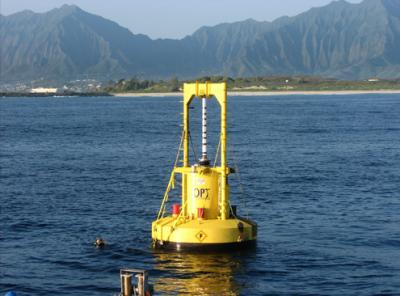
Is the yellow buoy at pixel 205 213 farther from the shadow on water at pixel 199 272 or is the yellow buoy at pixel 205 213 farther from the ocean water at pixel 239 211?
the ocean water at pixel 239 211

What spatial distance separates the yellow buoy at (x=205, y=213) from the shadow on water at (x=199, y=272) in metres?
0.50

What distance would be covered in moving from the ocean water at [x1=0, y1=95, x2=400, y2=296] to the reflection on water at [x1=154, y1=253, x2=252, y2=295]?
0.14 ft

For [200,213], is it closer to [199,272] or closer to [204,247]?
[204,247]

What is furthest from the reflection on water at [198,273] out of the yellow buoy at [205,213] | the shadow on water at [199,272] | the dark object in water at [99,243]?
the dark object in water at [99,243]

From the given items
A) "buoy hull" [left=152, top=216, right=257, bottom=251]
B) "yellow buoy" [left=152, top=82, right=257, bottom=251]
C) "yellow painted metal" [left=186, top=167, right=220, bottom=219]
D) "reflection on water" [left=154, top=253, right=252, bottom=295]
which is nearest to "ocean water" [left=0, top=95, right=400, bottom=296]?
"reflection on water" [left=154, top=253, right=252, bottom=295]

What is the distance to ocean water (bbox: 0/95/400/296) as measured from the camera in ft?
112

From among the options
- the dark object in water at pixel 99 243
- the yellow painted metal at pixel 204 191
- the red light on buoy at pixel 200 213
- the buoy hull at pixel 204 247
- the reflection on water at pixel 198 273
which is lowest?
the reflection on water at pixel 198 273

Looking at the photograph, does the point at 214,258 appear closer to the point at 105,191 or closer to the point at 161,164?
the point at 105,191

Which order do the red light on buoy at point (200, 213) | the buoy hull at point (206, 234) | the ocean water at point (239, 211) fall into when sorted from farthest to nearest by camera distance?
the red light on buoy at point (200, 213), the buoy hull at point (206, 234), the ocean water at point (239, 211)

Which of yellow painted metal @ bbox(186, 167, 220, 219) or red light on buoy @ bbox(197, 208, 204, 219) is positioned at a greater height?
yellow painted metal @ bbox(186, 167, 220, 219)

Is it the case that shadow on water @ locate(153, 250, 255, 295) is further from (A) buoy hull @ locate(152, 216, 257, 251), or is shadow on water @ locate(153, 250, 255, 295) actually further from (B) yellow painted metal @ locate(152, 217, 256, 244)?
(B) yellow painted metal @ locate(152, 217, 256, 244)

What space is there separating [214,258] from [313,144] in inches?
2315

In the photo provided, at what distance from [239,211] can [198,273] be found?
45.8 feet

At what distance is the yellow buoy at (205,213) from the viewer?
1468 inches
